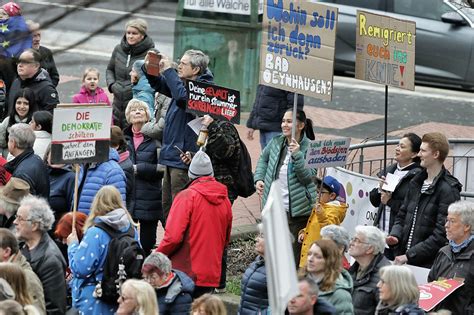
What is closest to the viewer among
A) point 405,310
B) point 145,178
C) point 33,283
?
point 405,310

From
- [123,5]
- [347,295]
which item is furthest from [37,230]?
[123,5]

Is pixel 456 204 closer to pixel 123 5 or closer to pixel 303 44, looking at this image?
pixel 303 44

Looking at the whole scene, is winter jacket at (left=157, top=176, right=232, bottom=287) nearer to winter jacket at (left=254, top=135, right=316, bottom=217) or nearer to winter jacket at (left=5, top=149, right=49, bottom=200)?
winter jacket at (left=254, top=135, right=316, bottom=217)

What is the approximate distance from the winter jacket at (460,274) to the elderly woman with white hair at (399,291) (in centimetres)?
86

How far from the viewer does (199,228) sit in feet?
31.8

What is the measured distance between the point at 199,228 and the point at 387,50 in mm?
2423

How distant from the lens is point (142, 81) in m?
12.6

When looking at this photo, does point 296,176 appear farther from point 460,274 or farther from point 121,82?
point 121,82

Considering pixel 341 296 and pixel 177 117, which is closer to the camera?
pixel 341 296

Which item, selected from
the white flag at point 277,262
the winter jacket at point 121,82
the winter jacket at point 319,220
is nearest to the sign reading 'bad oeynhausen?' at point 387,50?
the winter jacket at point 319,220

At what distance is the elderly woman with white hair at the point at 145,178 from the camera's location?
37.8 feet

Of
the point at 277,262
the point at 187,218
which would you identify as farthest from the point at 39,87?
the point at 277,262

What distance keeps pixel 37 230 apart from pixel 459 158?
4436mm

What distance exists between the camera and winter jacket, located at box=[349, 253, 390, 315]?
8445mm
